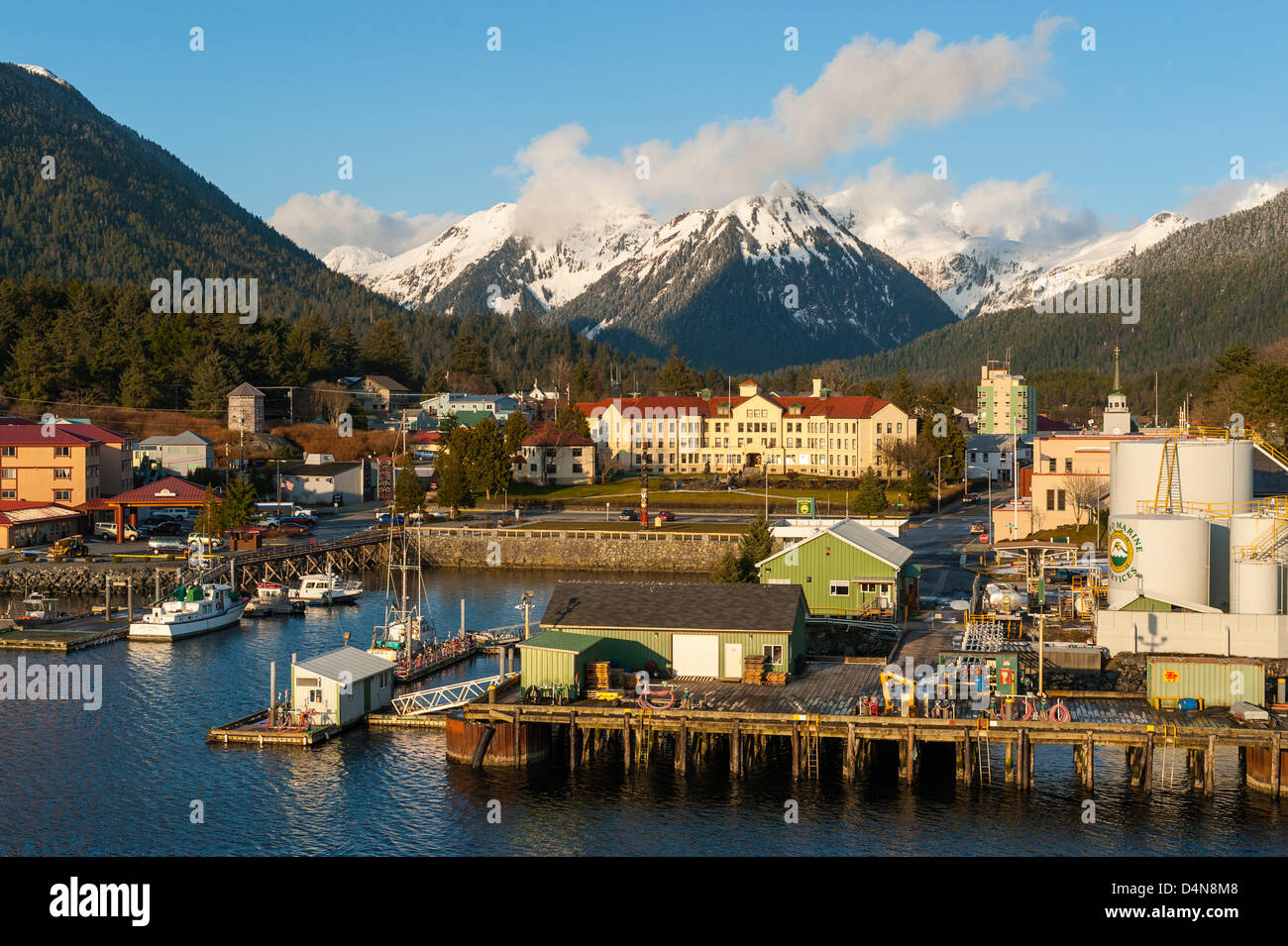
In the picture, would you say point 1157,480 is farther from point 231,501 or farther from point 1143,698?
point 231,501

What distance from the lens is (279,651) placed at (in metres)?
61.8

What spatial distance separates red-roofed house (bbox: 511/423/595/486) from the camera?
132625 mm

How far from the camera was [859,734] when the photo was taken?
40.6 m

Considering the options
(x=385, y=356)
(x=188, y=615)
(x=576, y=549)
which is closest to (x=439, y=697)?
(x=188, y=615)

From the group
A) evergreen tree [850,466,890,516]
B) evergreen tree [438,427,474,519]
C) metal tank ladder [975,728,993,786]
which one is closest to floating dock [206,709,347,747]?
metal tank ladder [975,728,993,786]

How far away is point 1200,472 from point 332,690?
3680 cm

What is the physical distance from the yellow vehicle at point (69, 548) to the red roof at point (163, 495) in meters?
7.48

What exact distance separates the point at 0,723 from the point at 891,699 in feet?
107

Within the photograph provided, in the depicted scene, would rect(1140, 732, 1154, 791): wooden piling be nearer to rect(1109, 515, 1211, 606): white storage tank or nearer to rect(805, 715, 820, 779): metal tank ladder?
rect(805, 715, 820, 779): metal tank ladder

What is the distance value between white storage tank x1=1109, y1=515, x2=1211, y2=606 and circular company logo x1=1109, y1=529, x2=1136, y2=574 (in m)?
0.04

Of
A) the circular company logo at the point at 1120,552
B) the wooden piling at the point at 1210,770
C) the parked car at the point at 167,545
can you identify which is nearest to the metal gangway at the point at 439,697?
the wooden piling at the point at 1210,770

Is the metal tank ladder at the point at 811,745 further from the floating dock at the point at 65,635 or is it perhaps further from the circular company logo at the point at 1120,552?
the floating dock at the point at 65,635

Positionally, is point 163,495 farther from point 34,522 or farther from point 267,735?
point 267,735
